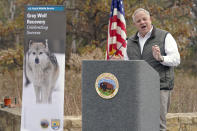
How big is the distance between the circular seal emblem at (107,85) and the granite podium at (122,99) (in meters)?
0.02

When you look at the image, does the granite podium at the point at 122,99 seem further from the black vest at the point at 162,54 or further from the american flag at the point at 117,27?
the american flag at the point at 117,27

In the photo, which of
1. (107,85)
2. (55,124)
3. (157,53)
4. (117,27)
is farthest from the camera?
(117,27)

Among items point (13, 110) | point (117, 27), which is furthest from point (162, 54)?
point (13, 110)

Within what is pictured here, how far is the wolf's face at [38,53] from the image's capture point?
21.6 feet

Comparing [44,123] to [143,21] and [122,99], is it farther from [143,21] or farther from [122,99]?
[122,99]

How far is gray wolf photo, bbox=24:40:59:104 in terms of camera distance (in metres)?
6.58

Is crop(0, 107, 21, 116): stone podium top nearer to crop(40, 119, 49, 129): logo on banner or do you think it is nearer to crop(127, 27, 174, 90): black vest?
crop(40, 119, 49, 129): logo on banner

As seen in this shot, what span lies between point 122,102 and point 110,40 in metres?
3.94

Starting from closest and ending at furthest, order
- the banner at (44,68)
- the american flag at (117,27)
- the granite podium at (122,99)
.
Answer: the granite podium at (122,99) → the banner at (44,68) → the american flag at (117,27)

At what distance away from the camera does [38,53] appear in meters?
6.61

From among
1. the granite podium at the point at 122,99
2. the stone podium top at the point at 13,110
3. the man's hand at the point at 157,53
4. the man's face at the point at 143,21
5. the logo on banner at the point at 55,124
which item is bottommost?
the logo on banner at the point at 55,124

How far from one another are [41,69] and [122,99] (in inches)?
128

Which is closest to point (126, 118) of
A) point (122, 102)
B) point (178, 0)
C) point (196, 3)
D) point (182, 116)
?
point (122, 102)

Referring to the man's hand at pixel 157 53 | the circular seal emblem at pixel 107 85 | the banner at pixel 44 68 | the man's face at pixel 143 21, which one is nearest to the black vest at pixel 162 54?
the man's face at pixel 143 21
